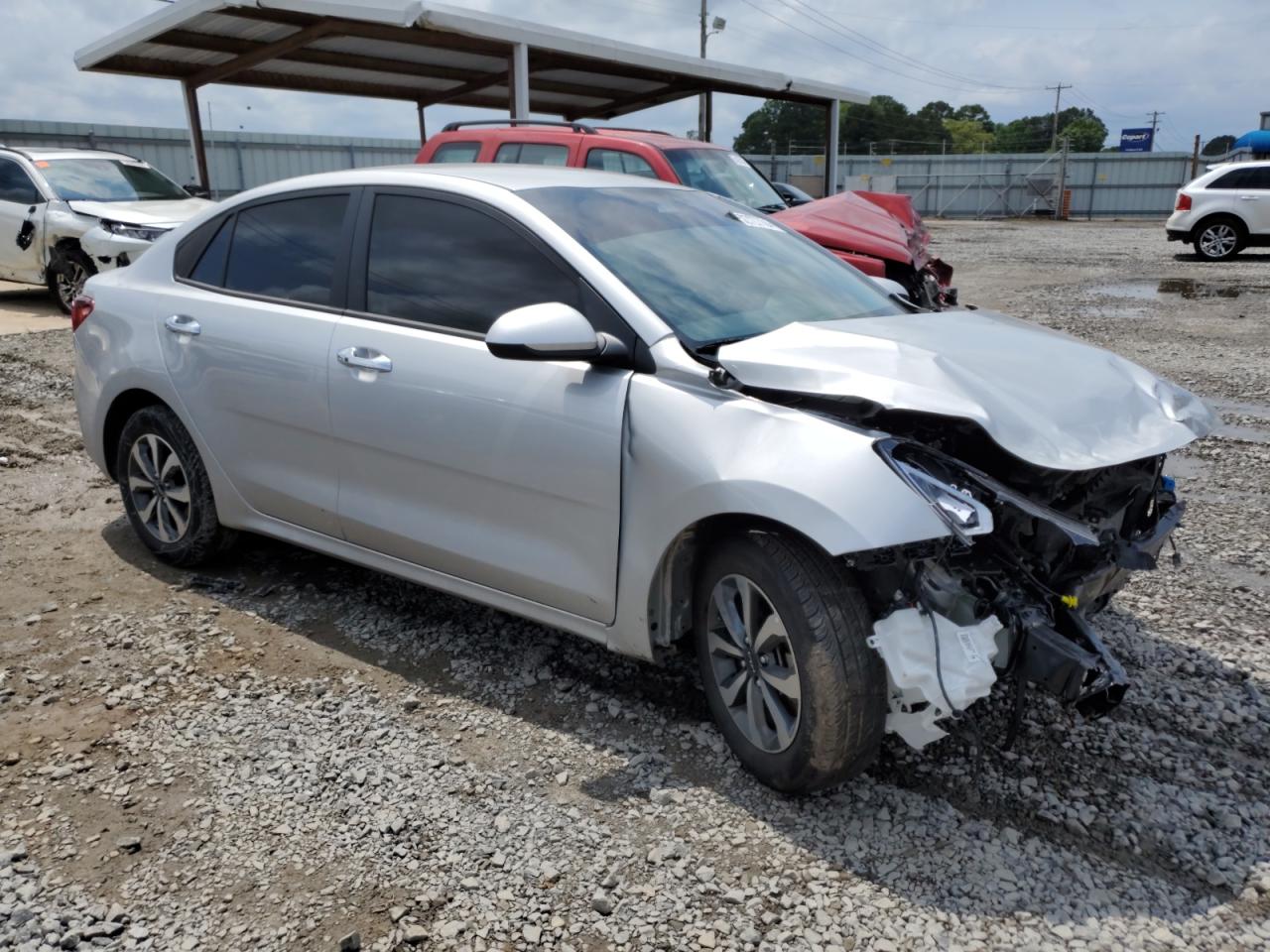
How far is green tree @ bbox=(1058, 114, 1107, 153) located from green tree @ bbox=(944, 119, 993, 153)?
7.13m

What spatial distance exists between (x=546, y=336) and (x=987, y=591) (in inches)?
56.2

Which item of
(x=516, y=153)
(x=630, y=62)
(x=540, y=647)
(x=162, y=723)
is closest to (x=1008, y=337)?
(x=540, y=647)

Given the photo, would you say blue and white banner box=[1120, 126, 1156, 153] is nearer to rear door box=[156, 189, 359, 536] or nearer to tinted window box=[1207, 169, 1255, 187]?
tinted window box=[1207, 169, 1255, 187]

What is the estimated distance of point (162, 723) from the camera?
3.46 m

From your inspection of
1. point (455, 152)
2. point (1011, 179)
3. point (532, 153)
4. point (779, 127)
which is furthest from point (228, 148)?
point (779, 127)

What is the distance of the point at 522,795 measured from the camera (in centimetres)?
307

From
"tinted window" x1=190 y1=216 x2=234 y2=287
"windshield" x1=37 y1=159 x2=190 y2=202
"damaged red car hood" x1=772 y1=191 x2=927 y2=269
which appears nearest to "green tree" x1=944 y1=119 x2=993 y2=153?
"windshield" x1=37 y1=159 x2=190 y2=202

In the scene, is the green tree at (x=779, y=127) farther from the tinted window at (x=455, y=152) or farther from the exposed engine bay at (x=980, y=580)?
the exposed engine bay at (x=980, y=580)

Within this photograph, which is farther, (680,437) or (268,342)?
(268,342)

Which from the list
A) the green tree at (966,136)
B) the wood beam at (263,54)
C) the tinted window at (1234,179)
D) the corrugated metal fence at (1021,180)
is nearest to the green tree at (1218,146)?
the corrugated metal fence at (1021,180)

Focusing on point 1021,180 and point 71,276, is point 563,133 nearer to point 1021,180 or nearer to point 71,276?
point 71,276

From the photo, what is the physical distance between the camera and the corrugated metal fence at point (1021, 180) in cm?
3678

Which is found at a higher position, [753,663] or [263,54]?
[263,54]

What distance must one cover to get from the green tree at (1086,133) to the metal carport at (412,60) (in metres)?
91.8
